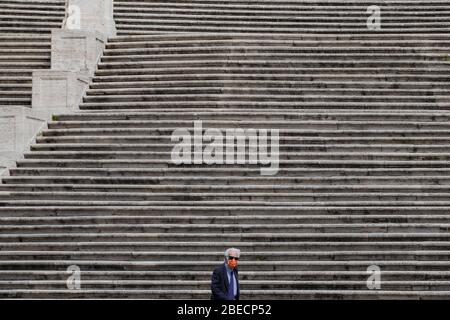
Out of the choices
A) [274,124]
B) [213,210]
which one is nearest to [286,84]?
[274,124]

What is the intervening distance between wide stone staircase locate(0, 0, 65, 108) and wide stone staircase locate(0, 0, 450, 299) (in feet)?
4.83

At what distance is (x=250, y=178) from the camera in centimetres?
1883

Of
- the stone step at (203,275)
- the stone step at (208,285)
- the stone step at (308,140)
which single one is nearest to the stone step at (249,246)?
the stone step at (203,275)

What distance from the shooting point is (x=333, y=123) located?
19906mm

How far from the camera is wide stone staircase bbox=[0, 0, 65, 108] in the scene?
73.7 feet

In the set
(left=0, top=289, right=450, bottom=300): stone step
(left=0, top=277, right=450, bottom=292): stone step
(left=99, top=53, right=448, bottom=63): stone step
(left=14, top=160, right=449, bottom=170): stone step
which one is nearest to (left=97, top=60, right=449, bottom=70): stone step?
(left=99, top=53, right=448, bottom=63): stone step

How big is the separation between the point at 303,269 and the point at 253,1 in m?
10.4

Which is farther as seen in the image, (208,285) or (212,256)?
(212,256)

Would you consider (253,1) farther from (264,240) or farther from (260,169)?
(264,240)

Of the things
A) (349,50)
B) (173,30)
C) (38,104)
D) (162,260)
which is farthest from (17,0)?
(162,260)

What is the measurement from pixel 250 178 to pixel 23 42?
22.9ft

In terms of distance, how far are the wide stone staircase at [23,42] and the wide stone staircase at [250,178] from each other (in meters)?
1.47

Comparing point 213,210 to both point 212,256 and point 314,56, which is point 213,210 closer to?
point 212,256

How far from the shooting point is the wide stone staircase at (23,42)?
22452 millimetres
